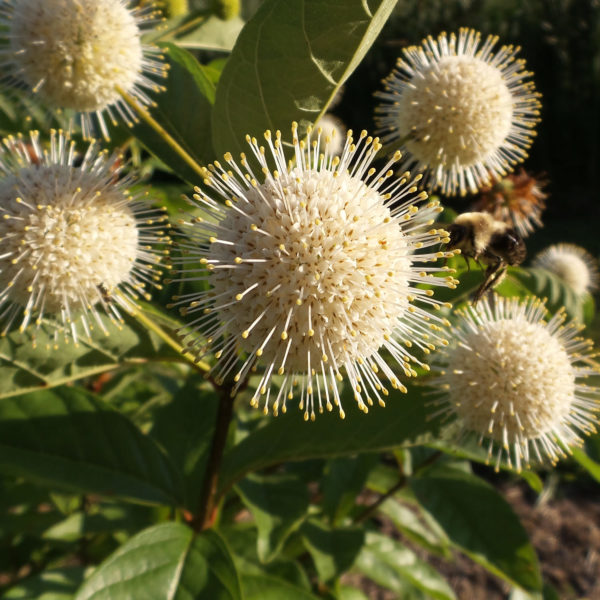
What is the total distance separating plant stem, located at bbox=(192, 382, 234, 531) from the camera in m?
1.72

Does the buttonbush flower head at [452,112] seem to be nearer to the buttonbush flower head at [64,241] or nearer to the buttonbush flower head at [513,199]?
the buttonbush flower head at [513,199]

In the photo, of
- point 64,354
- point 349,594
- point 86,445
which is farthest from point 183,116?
point 349,594

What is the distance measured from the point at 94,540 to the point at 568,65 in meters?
12.2

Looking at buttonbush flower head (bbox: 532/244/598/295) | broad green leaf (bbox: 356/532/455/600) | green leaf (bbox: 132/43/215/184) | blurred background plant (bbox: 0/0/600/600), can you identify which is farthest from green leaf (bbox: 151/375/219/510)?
buttonbush flower head (bbox: 532/244/598/295)

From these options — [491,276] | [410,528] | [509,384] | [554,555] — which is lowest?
[554,555]

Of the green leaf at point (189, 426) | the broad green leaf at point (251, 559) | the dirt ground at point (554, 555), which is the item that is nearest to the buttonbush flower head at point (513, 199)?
the green leaf at point (189, 426)

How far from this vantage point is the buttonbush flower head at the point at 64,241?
155cm

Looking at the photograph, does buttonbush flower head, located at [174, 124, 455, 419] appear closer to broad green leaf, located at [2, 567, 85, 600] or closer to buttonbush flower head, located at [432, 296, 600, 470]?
buttonbush flower head, located at [432, 296, 600, 470]

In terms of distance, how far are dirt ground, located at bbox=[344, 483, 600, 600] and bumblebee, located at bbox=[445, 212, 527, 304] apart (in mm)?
2929

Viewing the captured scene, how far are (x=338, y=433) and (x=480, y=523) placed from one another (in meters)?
0.96

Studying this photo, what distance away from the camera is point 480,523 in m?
2.41

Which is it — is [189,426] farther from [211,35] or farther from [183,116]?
[211,35]

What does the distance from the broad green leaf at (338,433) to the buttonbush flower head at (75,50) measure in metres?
1.18

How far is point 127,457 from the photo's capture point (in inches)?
80.4
